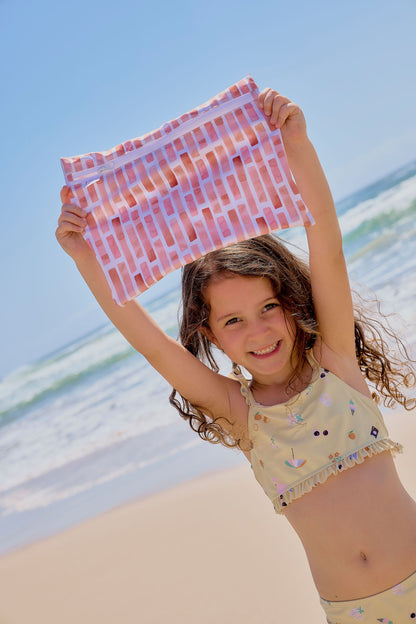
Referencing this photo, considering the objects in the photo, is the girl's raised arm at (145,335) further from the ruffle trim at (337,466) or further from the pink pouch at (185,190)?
the ruffle trim at (337,466)

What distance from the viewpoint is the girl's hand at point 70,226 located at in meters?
2.16

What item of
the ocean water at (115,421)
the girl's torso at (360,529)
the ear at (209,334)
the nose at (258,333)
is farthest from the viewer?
the ocean water at (115,421)

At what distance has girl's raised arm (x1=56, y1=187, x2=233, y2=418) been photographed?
2.20m

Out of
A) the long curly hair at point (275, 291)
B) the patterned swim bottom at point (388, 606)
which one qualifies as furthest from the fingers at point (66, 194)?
the patterned swim bottom at point (388, 606)

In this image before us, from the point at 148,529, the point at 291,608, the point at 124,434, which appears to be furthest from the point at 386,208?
the point at 291,608

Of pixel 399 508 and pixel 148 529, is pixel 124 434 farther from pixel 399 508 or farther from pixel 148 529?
pixel 399 508

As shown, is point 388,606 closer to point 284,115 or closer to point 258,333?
point 258,333

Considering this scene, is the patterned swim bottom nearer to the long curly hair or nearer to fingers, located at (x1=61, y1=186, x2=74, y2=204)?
the long curly hair

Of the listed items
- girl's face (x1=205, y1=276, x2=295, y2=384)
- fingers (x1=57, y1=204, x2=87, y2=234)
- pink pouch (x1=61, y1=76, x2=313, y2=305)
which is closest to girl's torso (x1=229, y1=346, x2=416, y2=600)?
girl's face (x1=205, y1=276, x2=295, y2=384)

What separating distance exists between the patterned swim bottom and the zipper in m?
1.62

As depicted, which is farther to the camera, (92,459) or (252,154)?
(92,459)

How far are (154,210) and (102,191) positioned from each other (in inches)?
6.9

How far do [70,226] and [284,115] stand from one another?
0.75 metres

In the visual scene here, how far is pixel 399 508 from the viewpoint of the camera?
7.56ft
